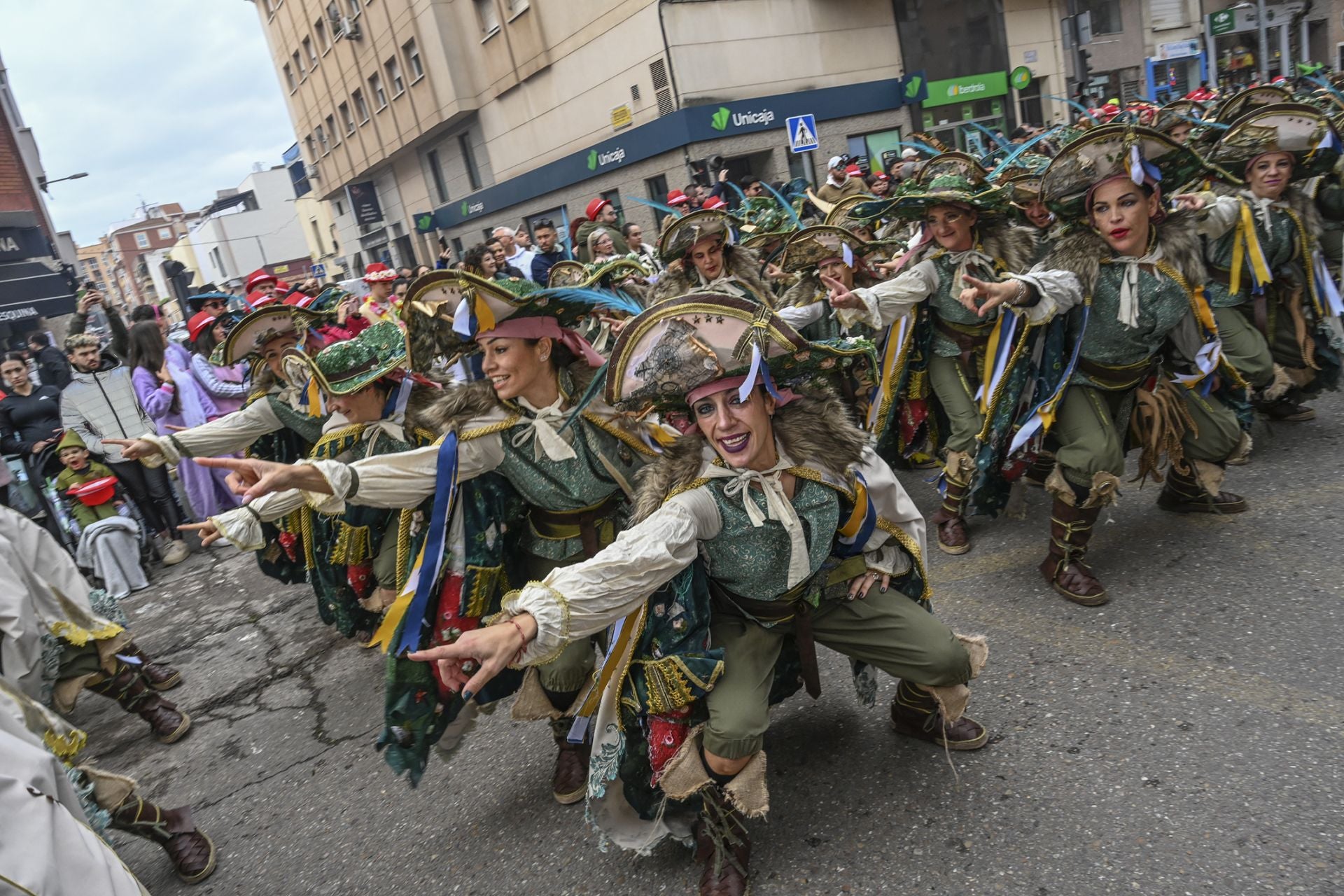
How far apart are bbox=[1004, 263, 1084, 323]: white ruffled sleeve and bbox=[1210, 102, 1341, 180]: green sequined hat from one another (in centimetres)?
177

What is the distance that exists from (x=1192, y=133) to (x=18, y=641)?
6679 millimetres

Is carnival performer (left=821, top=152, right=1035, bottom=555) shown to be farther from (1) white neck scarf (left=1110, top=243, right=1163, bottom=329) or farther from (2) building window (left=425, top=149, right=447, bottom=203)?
(2) building window (left=425, top=149, right=447, bottom=203)

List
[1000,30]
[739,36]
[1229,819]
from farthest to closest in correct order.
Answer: [1000,30] < [739,36] < [1229,819]

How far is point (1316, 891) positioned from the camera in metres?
2.10

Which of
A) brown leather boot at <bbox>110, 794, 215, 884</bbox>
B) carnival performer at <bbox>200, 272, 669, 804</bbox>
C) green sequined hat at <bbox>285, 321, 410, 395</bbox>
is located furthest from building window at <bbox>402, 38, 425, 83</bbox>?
brown leather boot at <bbox>110, 794, 215, 884</bbox>

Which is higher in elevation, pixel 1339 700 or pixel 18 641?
pixel 18 641

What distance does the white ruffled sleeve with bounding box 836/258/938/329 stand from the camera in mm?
4094

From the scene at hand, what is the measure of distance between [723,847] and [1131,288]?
9.50 feet

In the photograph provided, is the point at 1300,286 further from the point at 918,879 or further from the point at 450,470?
the point at 450,470

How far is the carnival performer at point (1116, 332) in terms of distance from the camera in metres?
3.63

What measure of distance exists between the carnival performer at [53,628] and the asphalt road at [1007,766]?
0.63m

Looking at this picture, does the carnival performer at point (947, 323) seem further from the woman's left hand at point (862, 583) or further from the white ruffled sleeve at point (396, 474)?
the white ruffled sleeve at point (396, 474)

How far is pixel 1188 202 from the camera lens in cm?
405

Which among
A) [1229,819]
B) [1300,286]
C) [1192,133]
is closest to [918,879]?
[1229,819]
